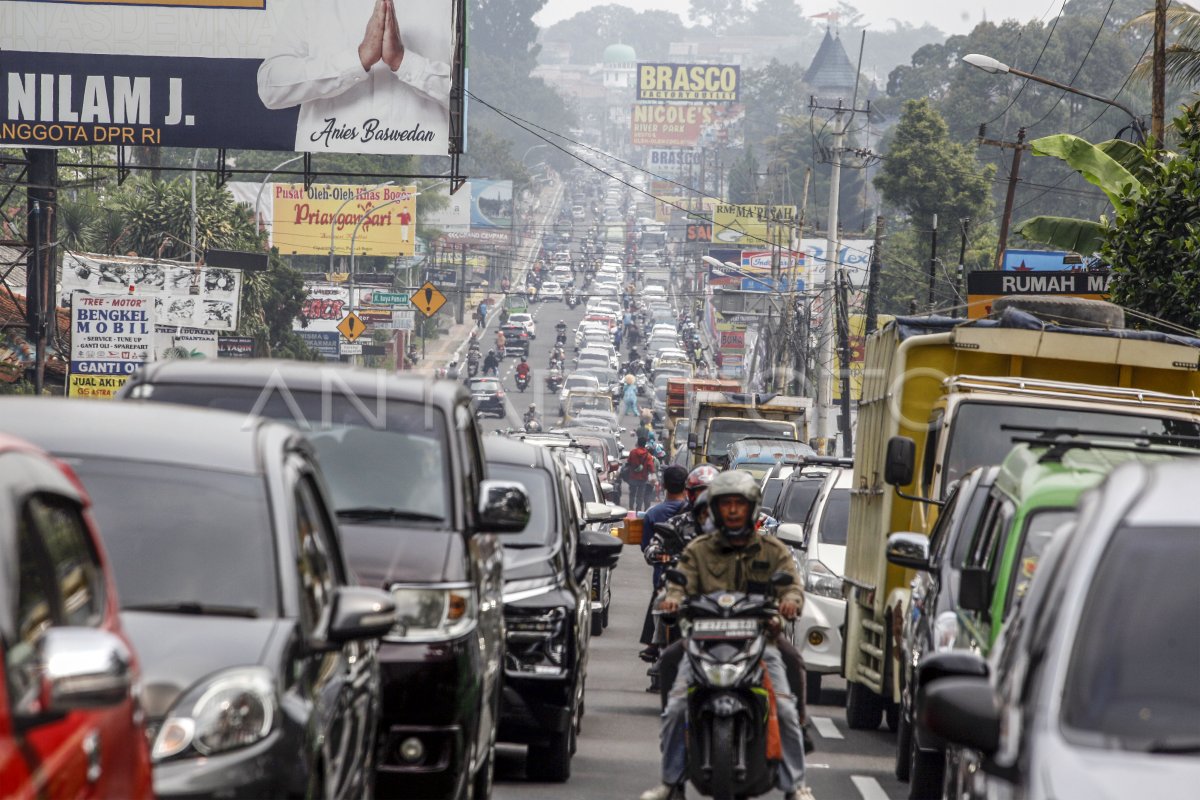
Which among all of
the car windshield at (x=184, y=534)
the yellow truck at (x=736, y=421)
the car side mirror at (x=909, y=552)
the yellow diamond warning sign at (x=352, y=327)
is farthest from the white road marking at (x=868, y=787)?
the yellow diamond warning sign at (x=352, y=327)

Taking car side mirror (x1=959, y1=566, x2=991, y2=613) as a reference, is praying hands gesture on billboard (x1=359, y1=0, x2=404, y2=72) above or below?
above

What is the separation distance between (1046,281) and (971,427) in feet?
59.3

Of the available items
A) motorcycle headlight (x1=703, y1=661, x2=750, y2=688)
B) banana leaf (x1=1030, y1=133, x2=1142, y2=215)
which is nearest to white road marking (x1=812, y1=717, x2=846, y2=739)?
motorcycle headlight (x1=703, y1=661, x2=750, y2=688)

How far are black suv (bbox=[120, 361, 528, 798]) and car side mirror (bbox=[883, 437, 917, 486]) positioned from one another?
3957 mm

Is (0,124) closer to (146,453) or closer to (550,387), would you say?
(146,453)

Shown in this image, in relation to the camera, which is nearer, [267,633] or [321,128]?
[267,633]

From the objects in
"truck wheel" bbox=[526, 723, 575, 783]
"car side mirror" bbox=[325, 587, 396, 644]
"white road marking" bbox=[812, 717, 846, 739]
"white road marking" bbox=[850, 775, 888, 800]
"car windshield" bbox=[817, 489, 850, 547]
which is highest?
"car side mirror" bbox=[325, 587, 396, 644]

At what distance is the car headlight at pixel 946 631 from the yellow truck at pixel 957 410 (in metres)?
3.05

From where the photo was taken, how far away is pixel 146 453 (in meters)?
6.17

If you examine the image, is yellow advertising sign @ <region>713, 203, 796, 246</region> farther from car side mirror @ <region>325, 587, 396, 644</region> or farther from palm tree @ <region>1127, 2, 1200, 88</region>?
car side mirror @ <region>325, 587, 396, 644</region>

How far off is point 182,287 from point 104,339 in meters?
4.73

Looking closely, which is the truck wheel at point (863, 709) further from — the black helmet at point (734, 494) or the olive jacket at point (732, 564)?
the black helmet at point (734, 494)

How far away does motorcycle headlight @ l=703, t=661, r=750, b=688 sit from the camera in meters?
8.55

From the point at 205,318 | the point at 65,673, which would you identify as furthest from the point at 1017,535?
the point at 205,318
